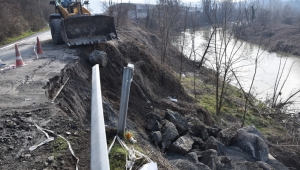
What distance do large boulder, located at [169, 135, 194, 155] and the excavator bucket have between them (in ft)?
16.5

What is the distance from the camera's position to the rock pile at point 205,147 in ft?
19.6

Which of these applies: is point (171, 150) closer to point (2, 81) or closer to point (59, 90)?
point (59, 90)

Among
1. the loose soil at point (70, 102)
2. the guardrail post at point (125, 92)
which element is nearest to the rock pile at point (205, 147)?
the loose soil at point (70, 102)

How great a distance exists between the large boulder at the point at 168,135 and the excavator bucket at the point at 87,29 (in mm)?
4543

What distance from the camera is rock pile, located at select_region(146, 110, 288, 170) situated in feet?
19.6

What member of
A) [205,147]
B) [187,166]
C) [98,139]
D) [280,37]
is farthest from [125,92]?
[280,37]

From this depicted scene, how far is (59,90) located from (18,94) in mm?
911

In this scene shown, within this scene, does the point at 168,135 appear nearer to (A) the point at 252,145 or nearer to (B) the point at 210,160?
(B) the point at 210,160

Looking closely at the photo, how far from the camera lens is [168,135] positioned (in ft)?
21.4

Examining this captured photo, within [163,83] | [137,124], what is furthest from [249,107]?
[137,124]

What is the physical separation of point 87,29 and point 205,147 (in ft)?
19.3

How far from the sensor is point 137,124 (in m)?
6.96

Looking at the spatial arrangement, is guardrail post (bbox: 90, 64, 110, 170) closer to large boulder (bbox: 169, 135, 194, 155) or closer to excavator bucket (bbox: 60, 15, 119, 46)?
large boulder (bbox: 169, 135, 194, 155)

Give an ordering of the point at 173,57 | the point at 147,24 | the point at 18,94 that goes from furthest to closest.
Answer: the point at 147,24 → the point at 173,57 → the point at 18,94
